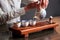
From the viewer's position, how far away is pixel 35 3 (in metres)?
1.43

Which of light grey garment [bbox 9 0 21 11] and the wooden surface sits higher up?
light grey garment [bbox 9 0 21 11]

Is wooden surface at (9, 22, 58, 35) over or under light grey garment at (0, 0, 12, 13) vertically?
under

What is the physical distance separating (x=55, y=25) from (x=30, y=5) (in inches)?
11.0

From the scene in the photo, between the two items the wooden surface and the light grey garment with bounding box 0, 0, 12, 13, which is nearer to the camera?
→ the wooden surface

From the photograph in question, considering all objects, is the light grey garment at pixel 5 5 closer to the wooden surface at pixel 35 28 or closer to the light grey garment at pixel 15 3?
the light grey garment at pixel 15 3

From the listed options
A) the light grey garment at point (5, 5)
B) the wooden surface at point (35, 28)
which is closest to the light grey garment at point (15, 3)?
the light grey garment at point (5, 5)

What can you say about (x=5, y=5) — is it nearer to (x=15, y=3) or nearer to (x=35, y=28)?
(x=15, y=3)

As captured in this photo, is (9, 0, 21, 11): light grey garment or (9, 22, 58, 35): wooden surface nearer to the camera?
(9, 22, 58, 35): wooden surface

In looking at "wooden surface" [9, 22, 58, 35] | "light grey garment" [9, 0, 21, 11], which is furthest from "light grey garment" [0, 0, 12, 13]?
"wooden surface" [9, 22, 58, 35]

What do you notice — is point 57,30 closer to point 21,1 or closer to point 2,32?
point 2,32

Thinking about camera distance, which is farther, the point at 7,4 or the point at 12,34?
the point at 7,4

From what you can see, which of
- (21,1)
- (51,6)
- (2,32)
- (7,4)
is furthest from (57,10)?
(2,32)

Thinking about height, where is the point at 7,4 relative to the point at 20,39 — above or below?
above

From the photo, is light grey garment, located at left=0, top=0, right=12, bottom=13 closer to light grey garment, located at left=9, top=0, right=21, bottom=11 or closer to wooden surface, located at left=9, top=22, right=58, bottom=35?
light grey garment, located at left=9, top=0, right=21, bottom=11
